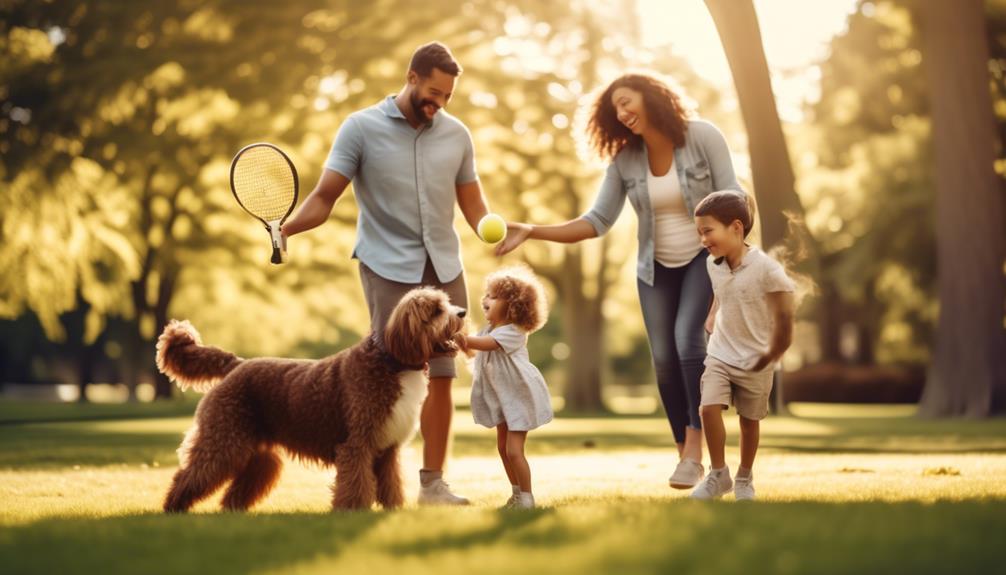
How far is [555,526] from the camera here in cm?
517

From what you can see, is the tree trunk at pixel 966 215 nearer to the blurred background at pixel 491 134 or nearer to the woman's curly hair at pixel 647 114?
the blurred background at pixel 491 134

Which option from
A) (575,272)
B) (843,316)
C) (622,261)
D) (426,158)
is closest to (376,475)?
(426,158)

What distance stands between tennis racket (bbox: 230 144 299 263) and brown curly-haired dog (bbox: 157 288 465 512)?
944 mm

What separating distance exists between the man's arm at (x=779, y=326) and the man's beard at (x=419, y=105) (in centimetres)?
227

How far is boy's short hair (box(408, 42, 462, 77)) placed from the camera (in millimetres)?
7477

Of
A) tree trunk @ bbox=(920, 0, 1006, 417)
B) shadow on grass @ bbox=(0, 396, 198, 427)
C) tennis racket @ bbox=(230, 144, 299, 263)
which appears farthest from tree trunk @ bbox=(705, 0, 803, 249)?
shadow on grass @ bbox=(0, 396, 198, 427)

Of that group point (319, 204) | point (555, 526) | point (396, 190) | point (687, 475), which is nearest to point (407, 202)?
point (396, 190)

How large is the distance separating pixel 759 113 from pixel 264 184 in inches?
330

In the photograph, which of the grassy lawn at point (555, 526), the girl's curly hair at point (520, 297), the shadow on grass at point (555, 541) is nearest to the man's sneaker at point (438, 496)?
the grassy lawn at point (555, 526)

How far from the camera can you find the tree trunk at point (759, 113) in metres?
13.9

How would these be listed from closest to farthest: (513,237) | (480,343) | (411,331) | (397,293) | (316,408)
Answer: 1. (411,331)
2. (316,408)
3. (480,343)
4. (397,293)
5. (513,237)

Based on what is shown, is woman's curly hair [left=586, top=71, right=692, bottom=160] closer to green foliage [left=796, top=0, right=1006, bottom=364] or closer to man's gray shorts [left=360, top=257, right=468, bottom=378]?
man's gray shorts [left=360, top=257, right=468, bottom=378]

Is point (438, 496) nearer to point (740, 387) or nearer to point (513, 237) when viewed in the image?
point (513, 237)

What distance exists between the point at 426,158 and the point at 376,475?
2021mm
